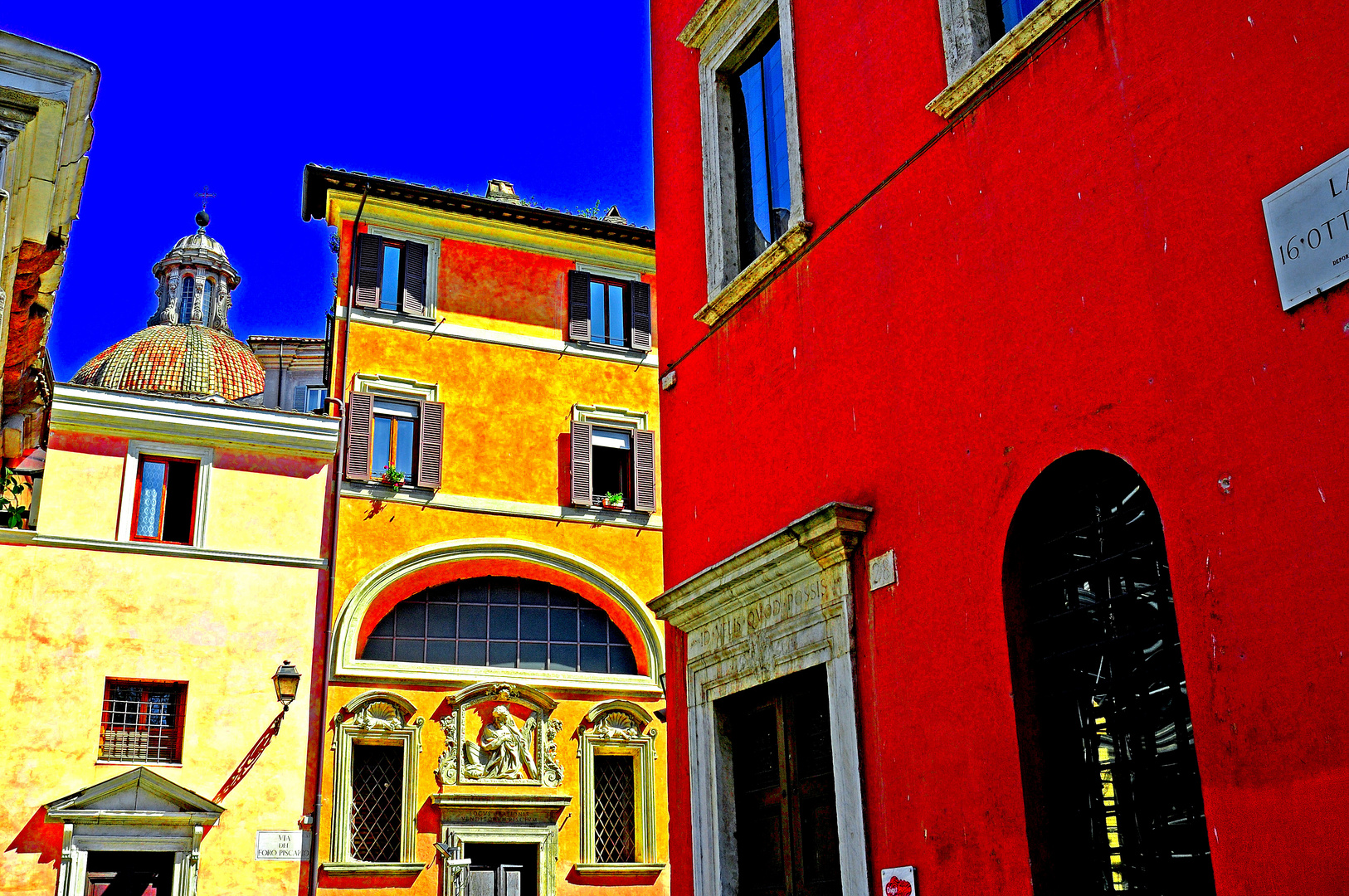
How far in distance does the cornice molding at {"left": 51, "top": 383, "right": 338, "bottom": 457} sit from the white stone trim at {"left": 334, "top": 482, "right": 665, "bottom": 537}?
0.76 meters

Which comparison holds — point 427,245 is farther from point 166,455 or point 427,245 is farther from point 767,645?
point 767,645

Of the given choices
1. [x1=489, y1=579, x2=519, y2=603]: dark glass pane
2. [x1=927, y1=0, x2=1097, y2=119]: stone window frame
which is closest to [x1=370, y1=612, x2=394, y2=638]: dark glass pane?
[x1=489, y1=579, x2=519, y2=603]: dark glass pane

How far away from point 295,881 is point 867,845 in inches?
449

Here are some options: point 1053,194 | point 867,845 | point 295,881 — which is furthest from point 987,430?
point 295,881

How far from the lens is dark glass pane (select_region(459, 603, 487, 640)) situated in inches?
702

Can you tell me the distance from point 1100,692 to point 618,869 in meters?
13.1

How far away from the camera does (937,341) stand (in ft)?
21.1

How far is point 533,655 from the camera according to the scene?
18.1 meters

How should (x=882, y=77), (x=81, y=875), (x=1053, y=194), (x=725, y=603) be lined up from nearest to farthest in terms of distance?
1. (x=1053, y=194)
2. (x=882, y=77)
3. (x=725, y=603)
4. (x=81, y=875)

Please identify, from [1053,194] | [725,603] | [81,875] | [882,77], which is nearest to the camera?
[1053,194]

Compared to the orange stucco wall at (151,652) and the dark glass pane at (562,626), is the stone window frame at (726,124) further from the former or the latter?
the dark glass pane at (562,626)

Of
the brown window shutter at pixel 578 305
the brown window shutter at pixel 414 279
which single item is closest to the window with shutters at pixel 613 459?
the brown window shutter at pixel 578 305

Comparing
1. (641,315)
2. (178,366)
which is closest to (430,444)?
(641,315)

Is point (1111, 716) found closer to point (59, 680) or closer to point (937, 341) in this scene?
point (937, 341)
